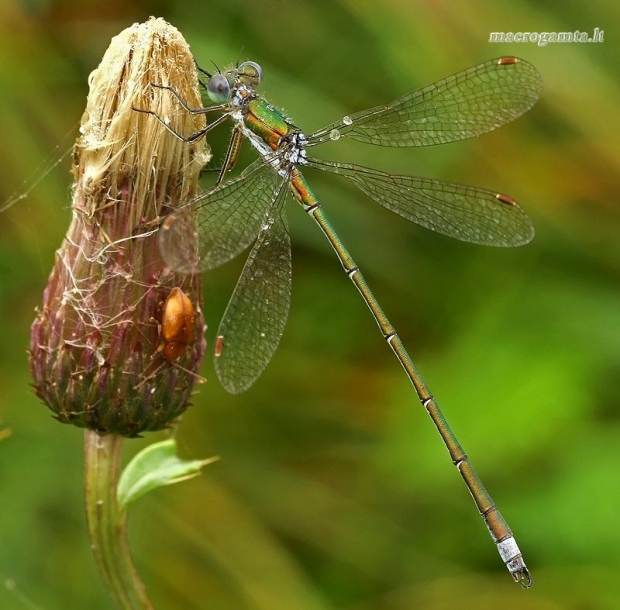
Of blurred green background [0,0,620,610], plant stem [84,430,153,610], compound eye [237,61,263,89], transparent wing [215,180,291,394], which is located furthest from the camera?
blurred green background [0,0,620,610]

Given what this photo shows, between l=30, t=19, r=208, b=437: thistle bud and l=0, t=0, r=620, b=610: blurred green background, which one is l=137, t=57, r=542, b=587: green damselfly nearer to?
l=30, t=19, r=208, b=437: thistle bud

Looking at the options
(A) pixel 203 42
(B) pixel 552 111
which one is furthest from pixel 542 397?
(A) pixel 203 42

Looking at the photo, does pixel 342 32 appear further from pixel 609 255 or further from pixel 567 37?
pixel 609 255

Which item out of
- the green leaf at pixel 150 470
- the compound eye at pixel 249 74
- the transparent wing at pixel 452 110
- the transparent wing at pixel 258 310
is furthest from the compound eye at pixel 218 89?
the green leaf at pixel 150 470

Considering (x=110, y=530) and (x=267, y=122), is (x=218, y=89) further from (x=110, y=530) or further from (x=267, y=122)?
(x=110, y=530)

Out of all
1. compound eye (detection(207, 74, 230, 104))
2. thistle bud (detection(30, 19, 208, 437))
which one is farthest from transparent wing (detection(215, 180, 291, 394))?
compound eye (detection(207, 74, 230, 104))

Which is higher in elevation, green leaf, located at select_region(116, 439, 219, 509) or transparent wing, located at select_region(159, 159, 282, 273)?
transparent wing, located at select_region(159, 159, 282, 273)
